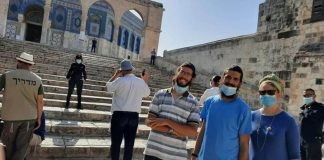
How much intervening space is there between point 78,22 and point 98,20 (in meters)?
1.87

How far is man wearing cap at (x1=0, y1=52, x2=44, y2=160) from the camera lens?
150 inches

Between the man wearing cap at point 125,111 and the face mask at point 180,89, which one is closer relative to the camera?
the face mask at point 180,89

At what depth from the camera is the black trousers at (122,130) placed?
4.33 metres

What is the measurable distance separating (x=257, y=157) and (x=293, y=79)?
7542mm

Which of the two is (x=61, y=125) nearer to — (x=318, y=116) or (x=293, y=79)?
(x=318, y=116)

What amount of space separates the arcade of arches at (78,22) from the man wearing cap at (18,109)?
20.2 meters

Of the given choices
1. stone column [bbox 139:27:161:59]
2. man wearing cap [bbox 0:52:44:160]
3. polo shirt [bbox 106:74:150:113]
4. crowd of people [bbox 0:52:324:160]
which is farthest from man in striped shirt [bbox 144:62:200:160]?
stone column [bbox 139:27:161:59]

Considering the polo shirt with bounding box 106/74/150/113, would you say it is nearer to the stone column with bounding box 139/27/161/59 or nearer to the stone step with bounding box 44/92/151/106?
the stone step with bounding box 44/92/151/106

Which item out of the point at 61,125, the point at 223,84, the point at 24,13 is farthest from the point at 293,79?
the point at 24,13

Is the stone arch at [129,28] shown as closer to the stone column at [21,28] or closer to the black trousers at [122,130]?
the stone column at [21,28]

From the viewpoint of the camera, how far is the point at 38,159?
485 cm

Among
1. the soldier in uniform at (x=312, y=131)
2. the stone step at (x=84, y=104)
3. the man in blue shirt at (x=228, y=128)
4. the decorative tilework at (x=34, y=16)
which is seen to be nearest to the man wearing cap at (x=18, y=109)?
the man in blue shirt at (x=228, y=128)

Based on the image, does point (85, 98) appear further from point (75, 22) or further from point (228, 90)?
point (75, 22)

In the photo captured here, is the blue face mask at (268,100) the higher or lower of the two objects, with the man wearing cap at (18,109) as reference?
higher
